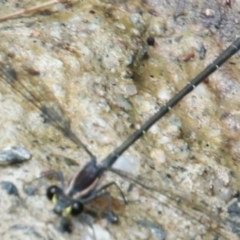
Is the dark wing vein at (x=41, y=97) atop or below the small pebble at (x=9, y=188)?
atop

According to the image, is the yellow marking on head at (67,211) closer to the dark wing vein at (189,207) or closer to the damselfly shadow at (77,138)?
the damselfly shadow at (77,138)

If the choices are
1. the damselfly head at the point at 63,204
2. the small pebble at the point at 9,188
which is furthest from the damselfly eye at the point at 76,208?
the small pebble at the point at 9,188

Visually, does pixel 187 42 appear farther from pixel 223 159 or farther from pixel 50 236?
pixel 50 236

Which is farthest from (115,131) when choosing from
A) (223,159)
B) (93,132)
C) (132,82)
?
(223,159)

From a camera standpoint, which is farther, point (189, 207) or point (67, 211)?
point (189, 207)

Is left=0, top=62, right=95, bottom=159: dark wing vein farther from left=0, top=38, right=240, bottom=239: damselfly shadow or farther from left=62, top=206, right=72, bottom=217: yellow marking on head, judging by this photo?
left=62, top=206, right=72, bottom=217: yellow marking on head

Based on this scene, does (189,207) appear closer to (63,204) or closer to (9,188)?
(63,204)

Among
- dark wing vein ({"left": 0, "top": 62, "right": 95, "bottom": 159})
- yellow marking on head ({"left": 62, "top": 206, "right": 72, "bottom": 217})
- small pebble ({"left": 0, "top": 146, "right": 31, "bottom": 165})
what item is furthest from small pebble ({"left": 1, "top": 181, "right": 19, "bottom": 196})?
dark wing vein ({"left": 0, "top": 62, "right": 95, "bottom": 159})

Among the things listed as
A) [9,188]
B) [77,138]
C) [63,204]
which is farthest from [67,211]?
[77,138]
